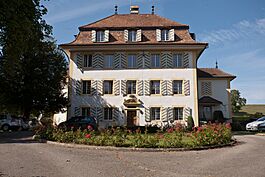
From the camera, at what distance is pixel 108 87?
28094mm

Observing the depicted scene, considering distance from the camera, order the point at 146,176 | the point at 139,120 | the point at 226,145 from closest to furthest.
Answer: the point at 146,176 → the point at 226,145 → the point at 139,120

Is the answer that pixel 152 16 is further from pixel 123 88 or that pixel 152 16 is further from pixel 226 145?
pixel 226 145

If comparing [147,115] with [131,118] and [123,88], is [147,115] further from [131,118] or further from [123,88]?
[123,88]

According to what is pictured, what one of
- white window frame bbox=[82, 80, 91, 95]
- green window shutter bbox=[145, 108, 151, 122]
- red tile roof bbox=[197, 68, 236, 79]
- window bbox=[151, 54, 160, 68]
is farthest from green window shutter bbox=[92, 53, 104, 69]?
red tile roof bbox=[197, 68, 236, 79]

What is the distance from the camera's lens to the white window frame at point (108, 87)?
2802 cm

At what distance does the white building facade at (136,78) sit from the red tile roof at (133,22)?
113 centimetres

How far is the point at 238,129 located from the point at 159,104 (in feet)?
27.9

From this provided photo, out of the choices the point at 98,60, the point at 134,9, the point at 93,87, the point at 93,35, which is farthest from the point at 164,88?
the point at 134,9

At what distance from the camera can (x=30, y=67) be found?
3114cm

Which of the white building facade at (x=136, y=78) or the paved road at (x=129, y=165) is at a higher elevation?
the white building facade at (x=136, y=78)

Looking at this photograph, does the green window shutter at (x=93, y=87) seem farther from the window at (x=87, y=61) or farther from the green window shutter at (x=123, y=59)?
the green window shutter at (x=123, y=59)

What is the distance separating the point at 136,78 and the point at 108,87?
9.80 feet

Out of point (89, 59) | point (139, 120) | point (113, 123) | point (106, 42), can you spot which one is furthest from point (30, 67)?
point (139, 120)

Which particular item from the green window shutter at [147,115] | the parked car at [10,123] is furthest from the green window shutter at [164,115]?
the parked car at [10,123]
